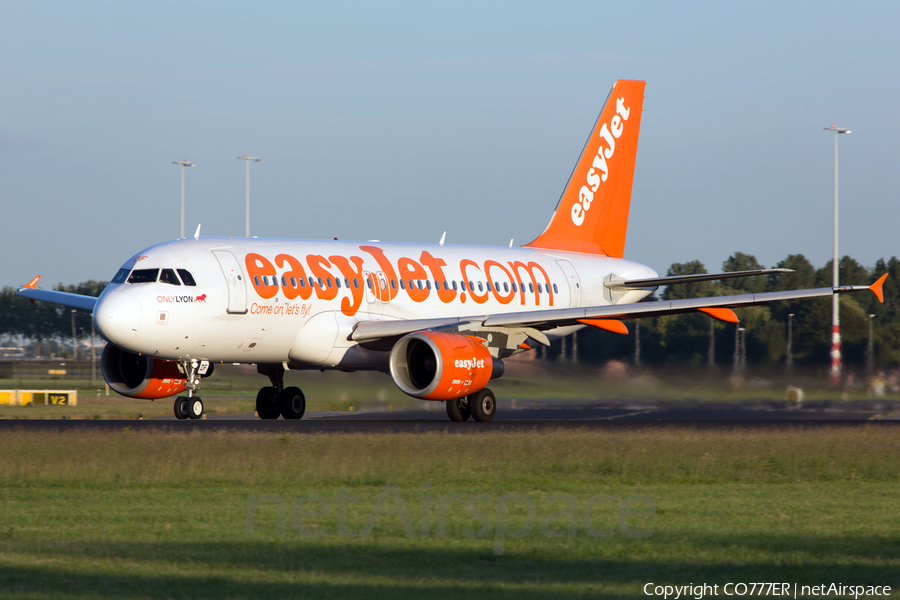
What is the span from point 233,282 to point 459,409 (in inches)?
233

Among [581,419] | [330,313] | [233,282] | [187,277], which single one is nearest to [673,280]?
[581,419]

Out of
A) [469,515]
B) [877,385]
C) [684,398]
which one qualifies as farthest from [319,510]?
[877,385]

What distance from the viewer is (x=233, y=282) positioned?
23.7 m

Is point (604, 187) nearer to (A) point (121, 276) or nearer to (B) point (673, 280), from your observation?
(B) point (673, 280)

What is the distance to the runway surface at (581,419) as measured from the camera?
20.7 m

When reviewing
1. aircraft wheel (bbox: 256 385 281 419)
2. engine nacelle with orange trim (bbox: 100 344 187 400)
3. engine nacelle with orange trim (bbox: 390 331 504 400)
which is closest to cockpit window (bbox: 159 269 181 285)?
engine nacelle with orange trim (bbox: 100 344 187 400)

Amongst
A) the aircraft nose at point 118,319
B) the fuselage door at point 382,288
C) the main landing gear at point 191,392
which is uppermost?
the fuselage door at point 382,288

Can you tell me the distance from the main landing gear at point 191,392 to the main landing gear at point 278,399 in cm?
238

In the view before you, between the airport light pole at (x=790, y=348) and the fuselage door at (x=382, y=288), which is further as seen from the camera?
the airport light pole at (x=790, y=348)

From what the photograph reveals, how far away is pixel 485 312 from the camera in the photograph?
95.3ft

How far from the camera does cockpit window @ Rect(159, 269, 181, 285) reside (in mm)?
22938

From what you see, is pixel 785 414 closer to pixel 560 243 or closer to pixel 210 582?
pixel 560 243

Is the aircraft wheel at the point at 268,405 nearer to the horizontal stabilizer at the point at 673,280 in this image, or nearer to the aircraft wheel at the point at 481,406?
the aircraft wheel at the point at 481,406

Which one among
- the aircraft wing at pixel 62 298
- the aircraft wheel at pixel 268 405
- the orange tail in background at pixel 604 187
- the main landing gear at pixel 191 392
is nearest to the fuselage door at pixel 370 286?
the aircraft wheel at pixel 268 405
